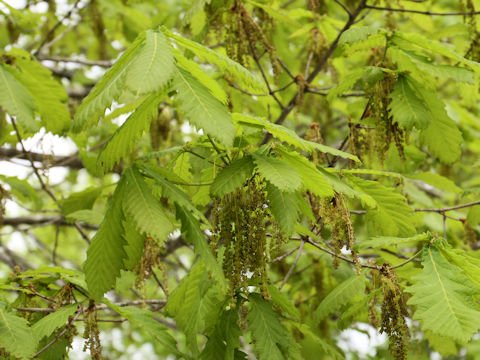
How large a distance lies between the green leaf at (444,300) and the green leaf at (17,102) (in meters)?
1.53

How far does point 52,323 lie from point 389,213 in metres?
1.43

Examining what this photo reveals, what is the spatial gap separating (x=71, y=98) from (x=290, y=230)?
3.58 meters

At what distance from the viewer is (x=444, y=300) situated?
1454 millimetres

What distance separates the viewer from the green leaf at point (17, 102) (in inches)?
73.9

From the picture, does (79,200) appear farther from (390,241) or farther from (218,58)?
(390,241)

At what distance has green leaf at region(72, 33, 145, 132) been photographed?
1.27 m

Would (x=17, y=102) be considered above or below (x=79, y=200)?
above

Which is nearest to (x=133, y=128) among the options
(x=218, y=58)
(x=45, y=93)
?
(x=218, y=58)

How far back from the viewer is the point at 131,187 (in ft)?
4.68

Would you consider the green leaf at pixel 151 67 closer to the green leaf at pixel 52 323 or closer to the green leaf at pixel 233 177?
the green leaf at pixel 233 177

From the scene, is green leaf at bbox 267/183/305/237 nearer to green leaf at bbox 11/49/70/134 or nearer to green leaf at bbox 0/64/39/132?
green leaf at bbox 0/64/39/132

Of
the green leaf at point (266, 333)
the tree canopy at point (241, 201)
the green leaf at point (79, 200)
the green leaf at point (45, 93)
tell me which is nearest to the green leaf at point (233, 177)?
the tree canopy at point (241, 201)

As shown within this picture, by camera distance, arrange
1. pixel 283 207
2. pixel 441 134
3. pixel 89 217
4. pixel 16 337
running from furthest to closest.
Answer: pixel 89 217, pixel 441 134, pixel 16 337, pixel 283 207

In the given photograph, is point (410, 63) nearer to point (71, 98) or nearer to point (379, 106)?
point (379, 106)
